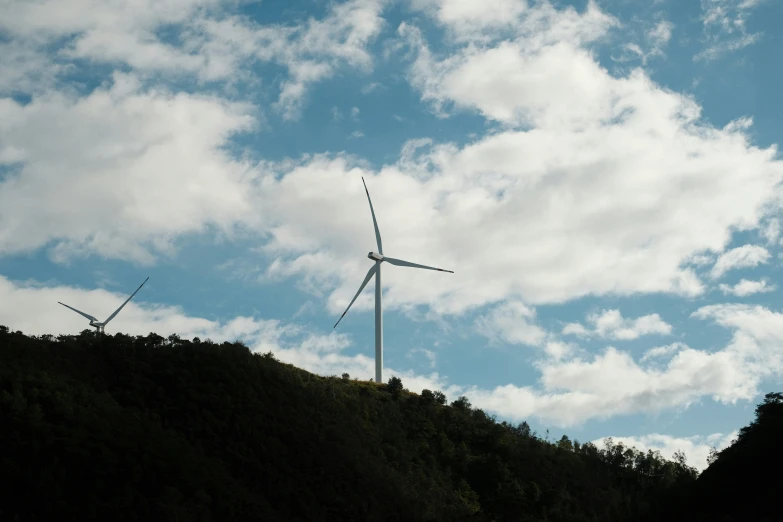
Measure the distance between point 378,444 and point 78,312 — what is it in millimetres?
51067

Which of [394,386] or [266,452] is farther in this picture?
[394,386]

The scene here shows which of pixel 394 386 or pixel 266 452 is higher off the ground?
pixel 394 386

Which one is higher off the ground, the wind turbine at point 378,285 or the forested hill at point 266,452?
the wind turbine at point 378,285

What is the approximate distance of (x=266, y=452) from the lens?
7894cm

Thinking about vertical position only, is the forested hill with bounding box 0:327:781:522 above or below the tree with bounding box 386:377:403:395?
below

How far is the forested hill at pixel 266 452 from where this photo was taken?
61.4 meters

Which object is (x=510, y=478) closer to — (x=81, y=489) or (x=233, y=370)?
(x=233, y=370)

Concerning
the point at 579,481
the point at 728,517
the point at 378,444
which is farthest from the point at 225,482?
the point at 579,481

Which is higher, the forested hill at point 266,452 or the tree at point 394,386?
the tree at point 394,386

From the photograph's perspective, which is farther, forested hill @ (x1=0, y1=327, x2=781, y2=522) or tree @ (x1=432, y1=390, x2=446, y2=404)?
tree @ (x1=432, y1=390, x2=446, y2=404)

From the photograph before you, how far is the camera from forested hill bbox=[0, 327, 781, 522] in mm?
61375

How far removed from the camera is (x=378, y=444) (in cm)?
9631

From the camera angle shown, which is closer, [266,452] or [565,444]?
[266,452]

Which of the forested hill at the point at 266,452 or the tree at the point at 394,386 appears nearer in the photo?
the forested hill at the point at 266,452
